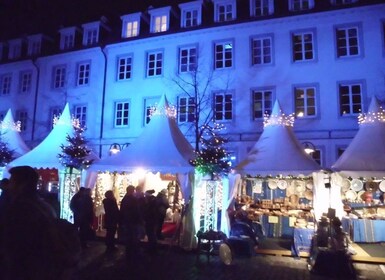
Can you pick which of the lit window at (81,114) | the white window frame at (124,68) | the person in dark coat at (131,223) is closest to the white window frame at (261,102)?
the white window frame at (124,68)

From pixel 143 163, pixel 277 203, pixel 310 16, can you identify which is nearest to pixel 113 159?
pixel 143 163

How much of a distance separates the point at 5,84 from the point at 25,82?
1.86 metres

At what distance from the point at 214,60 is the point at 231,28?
175 centimetres

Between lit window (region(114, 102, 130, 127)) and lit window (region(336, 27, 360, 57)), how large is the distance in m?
10.9

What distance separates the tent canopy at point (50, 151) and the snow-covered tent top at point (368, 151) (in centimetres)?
971

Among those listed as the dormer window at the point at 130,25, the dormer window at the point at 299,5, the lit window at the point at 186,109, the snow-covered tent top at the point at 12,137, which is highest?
the dormer window at the point at 130,25

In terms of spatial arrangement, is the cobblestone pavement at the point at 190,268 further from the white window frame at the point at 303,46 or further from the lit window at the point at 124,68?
the lit window at the point at 124,68

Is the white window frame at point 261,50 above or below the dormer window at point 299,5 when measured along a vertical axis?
below

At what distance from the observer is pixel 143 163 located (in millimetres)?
10734

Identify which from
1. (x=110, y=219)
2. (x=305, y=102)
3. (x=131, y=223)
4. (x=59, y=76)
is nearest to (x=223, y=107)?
(x=305, y=102)

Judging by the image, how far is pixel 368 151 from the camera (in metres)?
10.6

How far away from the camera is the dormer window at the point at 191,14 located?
18.0 meters

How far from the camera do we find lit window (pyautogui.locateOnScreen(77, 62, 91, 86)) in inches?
A: 790

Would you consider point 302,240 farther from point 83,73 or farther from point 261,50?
point 83,73
